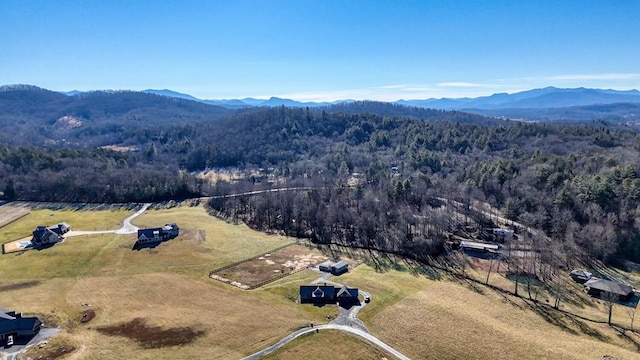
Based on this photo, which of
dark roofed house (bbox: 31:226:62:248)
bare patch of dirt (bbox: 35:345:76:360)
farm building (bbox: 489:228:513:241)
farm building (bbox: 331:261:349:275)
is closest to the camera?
bare patch of dirt (bbox: 35:345:76:360)

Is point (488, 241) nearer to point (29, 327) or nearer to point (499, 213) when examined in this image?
point (499, 213)

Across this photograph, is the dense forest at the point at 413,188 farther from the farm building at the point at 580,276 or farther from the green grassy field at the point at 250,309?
the green grassy field at the point at 250,309

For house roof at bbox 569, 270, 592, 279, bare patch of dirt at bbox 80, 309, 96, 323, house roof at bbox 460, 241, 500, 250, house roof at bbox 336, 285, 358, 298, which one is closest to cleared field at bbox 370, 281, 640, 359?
house roof at bbox 336, 285, 358, 298

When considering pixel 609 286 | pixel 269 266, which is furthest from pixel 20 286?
pixel 609 286

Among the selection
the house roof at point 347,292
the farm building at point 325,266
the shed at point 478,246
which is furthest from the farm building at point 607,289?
the farm building at point 325,266

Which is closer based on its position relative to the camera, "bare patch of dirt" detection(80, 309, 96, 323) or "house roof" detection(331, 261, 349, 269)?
"bare patch of dirt" detection(80, 309, 96, 323)

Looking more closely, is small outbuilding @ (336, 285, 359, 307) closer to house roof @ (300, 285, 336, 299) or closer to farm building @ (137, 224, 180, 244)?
house roof @ (300, 285, 336, 299)
